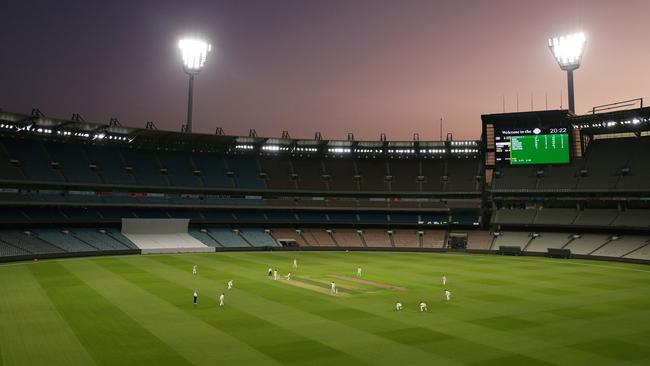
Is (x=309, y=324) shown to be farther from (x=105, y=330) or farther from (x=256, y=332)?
(x=105, y=330)

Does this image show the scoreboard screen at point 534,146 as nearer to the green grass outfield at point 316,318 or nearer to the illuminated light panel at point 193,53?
the green grass outfield at point 316,318

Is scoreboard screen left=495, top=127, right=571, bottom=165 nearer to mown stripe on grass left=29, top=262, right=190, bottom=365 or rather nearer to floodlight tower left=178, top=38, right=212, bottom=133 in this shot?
floodlight tower left=178, top=38, right=212, bottom=133

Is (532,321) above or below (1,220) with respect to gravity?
below

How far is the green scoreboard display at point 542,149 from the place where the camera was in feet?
252

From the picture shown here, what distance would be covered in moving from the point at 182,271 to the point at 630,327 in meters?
39.3

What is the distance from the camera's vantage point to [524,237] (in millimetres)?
76438

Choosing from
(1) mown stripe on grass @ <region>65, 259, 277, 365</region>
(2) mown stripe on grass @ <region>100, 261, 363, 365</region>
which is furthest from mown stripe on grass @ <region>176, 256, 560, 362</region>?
(1) mown stripe on grass @ <region>65, 259, 277, 365</region>

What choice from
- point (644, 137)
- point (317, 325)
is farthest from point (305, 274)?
point (644, 137)

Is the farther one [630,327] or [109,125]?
[109,125]

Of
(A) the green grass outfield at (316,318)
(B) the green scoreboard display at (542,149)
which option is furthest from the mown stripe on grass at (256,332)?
(B) the green scoreboard display at (542,149)

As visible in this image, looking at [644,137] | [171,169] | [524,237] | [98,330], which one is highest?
[644,137]

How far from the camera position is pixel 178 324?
26891 millimetres

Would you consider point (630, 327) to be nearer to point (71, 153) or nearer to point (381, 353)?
point (381, 353)

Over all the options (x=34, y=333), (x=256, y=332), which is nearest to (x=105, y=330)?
(x=34, y=333)
